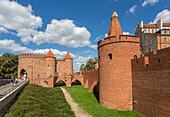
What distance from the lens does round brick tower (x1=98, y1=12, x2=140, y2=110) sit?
41.0ft

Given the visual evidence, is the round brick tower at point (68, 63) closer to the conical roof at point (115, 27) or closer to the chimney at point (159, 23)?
the conical roof at point (115, 27)

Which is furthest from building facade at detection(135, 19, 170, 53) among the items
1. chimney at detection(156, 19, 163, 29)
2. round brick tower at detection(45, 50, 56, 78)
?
round brick tower at detection(45, 50, 56, 78)

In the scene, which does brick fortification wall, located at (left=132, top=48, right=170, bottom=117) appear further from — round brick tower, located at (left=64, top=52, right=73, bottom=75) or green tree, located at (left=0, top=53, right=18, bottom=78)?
green tree, located at (left=0, top=53, right=18, bottom=78)

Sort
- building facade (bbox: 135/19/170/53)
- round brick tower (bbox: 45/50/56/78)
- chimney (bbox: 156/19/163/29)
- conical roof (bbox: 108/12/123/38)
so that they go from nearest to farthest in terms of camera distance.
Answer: conical roof (bbox: 108/12/123/38)
building facade (bbox: 135/19/170/53)
chimney (bbox: 156/19/163/29)
round brick tower (bbox: 45/50/56/78)

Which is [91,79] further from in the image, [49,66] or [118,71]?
[49,66]

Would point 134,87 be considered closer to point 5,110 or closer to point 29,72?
point 5,110

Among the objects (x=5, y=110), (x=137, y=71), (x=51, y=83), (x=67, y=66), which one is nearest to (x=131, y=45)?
(x=137, y=71)

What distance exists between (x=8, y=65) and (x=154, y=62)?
143 feet

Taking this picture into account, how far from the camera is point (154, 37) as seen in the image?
86.9ft

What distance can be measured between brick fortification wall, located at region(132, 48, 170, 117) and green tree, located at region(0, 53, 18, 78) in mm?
39406

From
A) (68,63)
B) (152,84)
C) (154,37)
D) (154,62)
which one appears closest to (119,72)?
(152,84)

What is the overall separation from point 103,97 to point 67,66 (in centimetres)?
3397

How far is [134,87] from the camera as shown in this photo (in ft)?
40.0

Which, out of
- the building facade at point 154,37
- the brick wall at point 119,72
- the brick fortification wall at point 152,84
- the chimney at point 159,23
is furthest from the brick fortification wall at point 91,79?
the chimney at point 159,23
